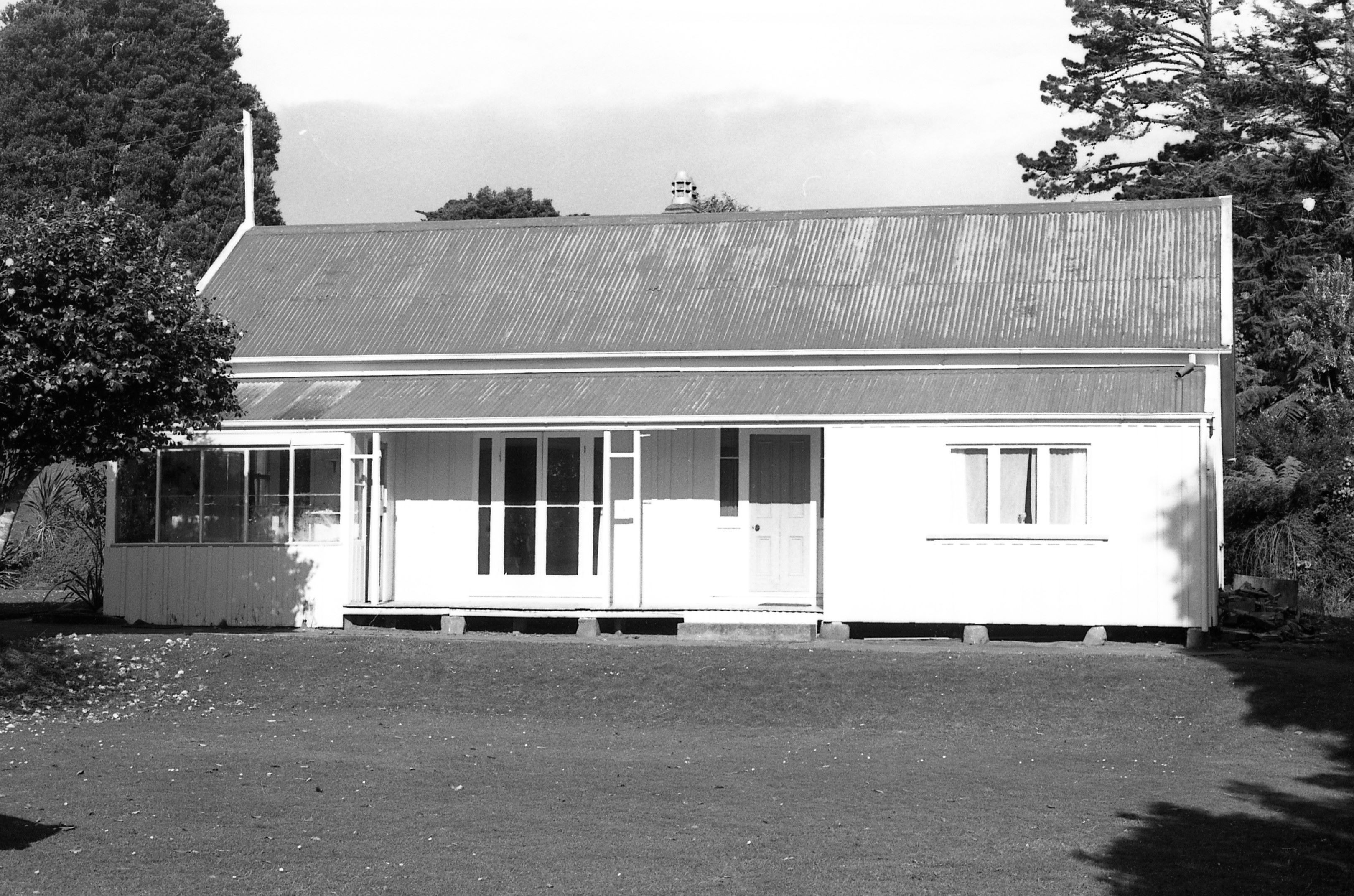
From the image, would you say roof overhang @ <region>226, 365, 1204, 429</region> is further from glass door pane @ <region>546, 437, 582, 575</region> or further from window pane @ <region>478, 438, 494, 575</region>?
window pane @ <region>478, 438, 494, 575</region>

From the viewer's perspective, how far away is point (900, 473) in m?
19.9

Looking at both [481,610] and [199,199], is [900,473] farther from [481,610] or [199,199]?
[199,199]

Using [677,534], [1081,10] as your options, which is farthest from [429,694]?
[1081,10]

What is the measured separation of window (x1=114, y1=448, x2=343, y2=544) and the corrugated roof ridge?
5.94 metres

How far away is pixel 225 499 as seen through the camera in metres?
21.7

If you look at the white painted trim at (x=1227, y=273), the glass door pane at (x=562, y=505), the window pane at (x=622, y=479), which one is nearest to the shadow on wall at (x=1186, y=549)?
the white painted trim at (x=1227, y=273)

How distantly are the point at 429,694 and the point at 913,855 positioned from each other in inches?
328

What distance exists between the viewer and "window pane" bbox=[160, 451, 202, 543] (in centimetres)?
2175

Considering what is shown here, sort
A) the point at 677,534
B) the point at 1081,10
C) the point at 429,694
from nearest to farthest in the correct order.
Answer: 1. the point at 429,694
2. the point at 677,534
3. the point at 1081,10

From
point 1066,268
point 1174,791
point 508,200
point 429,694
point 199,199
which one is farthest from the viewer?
point 508,200

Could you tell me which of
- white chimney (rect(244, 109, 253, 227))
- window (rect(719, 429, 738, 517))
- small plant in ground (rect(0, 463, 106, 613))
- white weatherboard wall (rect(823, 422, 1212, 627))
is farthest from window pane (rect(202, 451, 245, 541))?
white weatherboard wall (rect(823, 422, 1212, 627))

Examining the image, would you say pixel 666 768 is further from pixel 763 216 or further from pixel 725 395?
pixel 763 216

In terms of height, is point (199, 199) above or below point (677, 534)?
above

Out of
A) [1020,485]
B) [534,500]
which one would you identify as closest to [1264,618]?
[1020,485]
